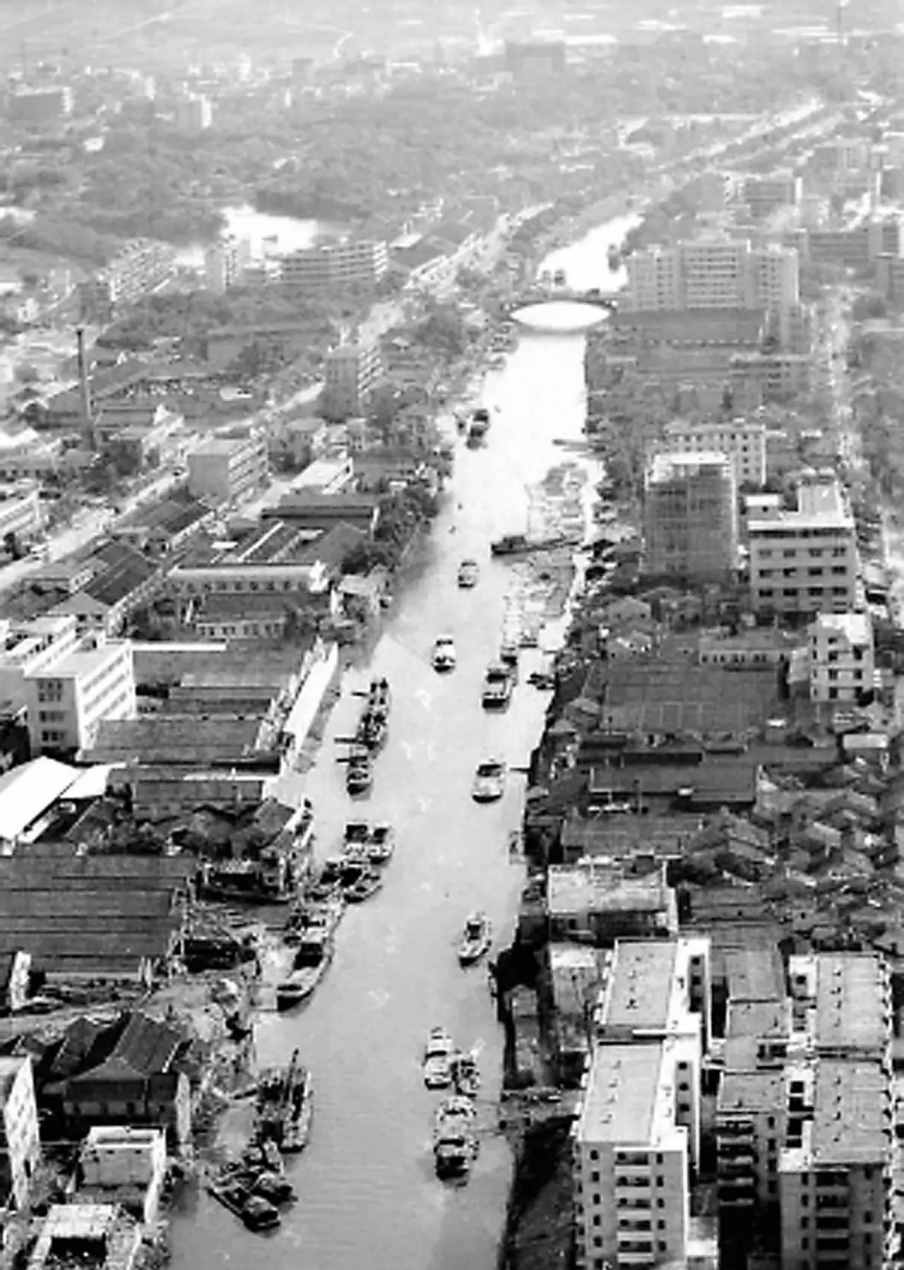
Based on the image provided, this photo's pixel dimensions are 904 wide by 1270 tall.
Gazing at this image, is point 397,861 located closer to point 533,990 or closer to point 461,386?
point 533,990

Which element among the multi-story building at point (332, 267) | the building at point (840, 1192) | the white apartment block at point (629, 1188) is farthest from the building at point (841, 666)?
the multi-story building at point (332, 267)

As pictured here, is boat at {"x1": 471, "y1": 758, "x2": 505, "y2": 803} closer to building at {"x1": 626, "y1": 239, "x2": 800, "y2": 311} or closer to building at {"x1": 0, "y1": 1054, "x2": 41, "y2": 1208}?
building at {"x1": 0, "y1": 1054, "x2": 41, "y2": 1208}

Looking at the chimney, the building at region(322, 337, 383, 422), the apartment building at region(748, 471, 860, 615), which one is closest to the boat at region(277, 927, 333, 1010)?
the apartment building at region(748, 471, 860, 615)

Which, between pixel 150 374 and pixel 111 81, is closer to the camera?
pixel 150 374

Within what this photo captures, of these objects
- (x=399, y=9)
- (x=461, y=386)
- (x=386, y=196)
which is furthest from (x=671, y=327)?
(x=399, y=9)

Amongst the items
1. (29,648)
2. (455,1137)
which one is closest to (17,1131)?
(455,1137)

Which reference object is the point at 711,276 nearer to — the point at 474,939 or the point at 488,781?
the point at 488,781

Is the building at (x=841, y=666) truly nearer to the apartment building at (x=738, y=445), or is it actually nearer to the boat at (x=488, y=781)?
the boat at (x=488, y=781)
